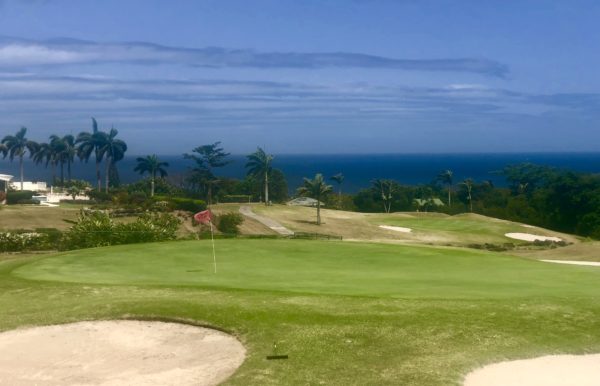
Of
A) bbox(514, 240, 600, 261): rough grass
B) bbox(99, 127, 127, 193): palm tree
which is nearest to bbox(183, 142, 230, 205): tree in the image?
bbox(99, 127, 127, 193): palm tree

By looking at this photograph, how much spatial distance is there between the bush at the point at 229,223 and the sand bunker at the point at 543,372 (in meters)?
54.9

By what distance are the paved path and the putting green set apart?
1327 inches

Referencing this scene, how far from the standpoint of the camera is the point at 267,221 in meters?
79.8

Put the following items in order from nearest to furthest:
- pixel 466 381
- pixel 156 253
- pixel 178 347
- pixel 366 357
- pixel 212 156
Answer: pixel 466 381 < pixel 366 357 < pixel 178 347 < pixel 156 253 < pixel 212 156

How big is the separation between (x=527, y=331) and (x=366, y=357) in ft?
15.3

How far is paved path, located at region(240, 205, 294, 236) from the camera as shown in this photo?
72.6 meters

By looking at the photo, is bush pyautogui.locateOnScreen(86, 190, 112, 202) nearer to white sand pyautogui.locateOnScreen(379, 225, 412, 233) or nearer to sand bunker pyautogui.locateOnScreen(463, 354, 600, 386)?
white sand pyautogui.locateOnScreen(379, 225, 412, 233)

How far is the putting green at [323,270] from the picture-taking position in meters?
22.9

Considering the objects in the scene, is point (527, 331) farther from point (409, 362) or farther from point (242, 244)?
point (242, 244)

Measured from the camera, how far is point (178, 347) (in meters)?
17.1

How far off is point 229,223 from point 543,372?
2250 inches

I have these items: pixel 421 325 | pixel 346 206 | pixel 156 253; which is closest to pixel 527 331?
pixel 421 325

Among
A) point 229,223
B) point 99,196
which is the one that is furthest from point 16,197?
point 229,223

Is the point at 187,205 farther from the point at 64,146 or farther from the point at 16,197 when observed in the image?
the point at 64,146
